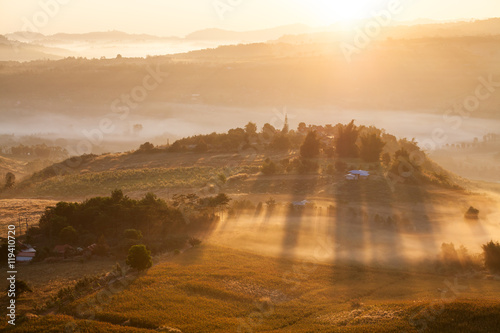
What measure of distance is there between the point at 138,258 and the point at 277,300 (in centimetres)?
869

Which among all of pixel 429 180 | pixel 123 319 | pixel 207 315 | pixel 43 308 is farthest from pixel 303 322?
pixel 429 180

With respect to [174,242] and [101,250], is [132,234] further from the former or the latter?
[174,242]

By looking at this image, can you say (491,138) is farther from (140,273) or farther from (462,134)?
(140,273)

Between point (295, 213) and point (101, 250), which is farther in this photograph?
point (295, 213)

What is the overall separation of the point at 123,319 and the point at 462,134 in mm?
147966

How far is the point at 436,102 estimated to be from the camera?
193250 millimetres

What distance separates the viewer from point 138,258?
28844 millimetres

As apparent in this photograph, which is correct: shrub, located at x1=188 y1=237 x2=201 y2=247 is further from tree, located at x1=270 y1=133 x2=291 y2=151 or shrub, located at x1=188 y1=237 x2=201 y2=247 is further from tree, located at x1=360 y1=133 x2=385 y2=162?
tree, located at x1=270 y1=133 x2=291 y2=151

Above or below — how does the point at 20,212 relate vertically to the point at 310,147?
below

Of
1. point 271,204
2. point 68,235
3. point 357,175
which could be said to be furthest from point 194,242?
point 357,175

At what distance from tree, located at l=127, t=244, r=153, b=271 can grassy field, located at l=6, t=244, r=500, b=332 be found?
0.55 meters

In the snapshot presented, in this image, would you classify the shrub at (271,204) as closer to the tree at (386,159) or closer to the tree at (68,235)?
the tree at (68,235)

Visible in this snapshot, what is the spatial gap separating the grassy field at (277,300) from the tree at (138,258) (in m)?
0.55

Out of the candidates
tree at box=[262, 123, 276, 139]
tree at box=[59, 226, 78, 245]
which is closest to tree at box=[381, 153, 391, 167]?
tree at box=[262, 123, 276, 139]
